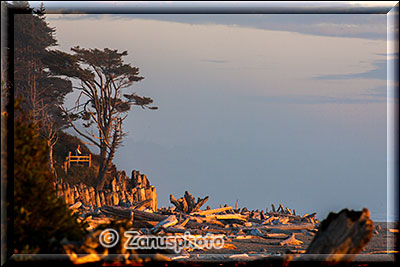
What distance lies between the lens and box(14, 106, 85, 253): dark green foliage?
837 cm

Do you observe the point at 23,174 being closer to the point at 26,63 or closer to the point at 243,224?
the point at 243,224

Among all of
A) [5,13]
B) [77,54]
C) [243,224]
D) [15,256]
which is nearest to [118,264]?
[15,256]

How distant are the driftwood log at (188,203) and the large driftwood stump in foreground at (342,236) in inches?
367

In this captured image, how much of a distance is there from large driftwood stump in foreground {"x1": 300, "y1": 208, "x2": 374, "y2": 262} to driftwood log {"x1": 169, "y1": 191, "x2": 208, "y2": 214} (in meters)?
9.33

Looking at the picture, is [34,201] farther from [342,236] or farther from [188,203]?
[188,203]

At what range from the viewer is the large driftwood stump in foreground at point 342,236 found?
25.8ft

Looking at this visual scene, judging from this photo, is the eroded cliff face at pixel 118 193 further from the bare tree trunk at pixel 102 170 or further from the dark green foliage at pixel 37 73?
the dark green foliage at pixel 37 73

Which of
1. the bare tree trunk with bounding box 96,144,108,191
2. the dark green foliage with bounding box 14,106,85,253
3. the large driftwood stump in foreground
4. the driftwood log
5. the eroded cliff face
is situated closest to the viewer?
the large driftwood stump in foreground

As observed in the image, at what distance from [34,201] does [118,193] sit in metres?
15.3

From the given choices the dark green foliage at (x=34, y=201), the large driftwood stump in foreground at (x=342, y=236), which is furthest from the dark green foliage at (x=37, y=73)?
the large driftwood stump in foreground at (x=342, y=236)

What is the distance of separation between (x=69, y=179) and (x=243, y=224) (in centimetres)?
1087

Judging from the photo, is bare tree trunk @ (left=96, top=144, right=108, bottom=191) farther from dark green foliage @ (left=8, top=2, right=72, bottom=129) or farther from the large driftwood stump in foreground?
the large driftwood stump in foreground

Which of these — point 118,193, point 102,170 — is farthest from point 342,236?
point 102,170

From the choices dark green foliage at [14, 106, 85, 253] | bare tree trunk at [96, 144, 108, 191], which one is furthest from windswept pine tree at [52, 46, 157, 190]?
dark green foliage at [14, 106, 85, 253]
